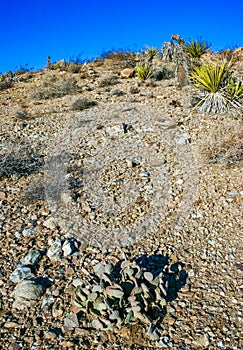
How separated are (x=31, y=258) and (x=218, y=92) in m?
6.26

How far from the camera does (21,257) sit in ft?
15.1

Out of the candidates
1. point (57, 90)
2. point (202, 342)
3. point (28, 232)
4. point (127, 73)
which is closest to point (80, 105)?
point (57, 90)

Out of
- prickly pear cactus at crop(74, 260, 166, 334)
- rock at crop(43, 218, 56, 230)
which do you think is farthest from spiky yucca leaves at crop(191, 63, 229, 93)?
prickly pear cactus at crop(74, 260, 166, 334)

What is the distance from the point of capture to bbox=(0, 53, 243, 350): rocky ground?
359 centimetres

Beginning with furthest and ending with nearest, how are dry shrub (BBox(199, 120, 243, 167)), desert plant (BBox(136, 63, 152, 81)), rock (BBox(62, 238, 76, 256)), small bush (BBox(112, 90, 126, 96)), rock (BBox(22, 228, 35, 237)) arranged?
desert plant (BBox(136, 63, 152, 81)) < small bush (BBox(112, 90, 126, 96)) < dry shrub (BBox(199, 120, 243, 167)) < rock (BBox(22, 228, 35, 237)) < rock (BBox(62, 238, 76, 256))

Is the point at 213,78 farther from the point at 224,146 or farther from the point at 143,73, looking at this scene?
the point at 143,73

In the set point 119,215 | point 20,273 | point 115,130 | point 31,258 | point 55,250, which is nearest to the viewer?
point 20,273

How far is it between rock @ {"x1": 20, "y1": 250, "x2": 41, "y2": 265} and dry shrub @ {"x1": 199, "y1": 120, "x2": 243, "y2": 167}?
3.48 metres

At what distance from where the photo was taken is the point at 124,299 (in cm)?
364

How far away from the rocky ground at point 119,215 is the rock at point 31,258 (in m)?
0.02

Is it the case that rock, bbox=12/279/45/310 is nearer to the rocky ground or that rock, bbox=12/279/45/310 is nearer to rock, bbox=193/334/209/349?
the rocky ground

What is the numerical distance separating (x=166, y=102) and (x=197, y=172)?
372 cm

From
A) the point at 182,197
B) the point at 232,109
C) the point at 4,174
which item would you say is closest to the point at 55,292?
the point at 182,197

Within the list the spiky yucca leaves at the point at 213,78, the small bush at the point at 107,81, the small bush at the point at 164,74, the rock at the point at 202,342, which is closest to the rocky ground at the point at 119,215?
the rock at the point at 202,342
